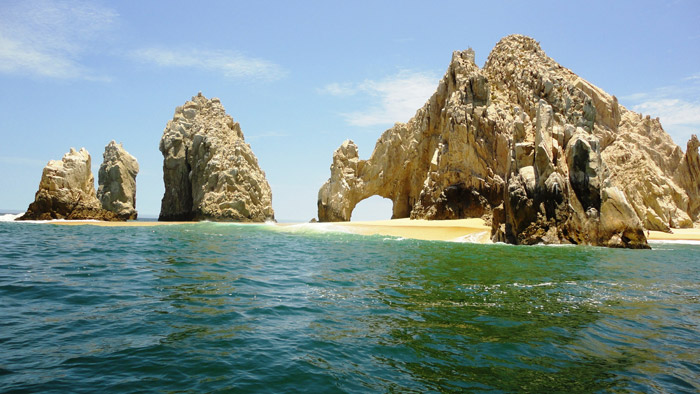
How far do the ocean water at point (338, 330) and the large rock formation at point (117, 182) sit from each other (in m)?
51.4

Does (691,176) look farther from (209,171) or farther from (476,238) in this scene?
(209,171)

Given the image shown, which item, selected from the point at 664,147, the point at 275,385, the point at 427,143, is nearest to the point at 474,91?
the point at 427,143

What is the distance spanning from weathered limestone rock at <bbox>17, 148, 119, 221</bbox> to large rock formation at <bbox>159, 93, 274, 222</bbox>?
42.4 feet

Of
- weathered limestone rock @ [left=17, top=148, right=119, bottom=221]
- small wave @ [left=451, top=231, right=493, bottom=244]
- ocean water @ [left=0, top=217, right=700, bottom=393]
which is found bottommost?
ocean water @ [left=0, top=217, right=700, bottom=393]

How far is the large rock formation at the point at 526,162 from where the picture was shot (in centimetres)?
2411

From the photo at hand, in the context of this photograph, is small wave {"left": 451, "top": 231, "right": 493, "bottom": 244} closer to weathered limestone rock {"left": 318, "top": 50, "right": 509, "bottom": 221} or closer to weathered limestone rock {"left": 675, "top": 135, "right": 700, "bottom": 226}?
weathered limestone rock {"left": 318, "top": 50, "right": 509, "bottom": 221}

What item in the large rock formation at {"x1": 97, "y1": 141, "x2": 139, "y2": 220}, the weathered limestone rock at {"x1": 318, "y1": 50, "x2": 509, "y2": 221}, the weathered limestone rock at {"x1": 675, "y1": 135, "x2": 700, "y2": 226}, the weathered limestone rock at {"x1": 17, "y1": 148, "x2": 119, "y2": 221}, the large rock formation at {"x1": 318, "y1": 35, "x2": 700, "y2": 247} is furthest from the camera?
the large rock formation at {"x1": 97, "y1": 141, "x2": 139, "y2": 220}

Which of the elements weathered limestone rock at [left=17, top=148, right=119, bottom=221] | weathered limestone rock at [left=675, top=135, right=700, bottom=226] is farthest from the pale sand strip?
weathered limestone rock at [left=17, top=148, right=119, bottom=221]

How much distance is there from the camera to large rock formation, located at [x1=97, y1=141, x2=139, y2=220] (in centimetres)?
5881

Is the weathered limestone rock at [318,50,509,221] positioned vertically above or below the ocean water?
above

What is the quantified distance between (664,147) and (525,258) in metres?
46.8

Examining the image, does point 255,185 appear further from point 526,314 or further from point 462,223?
point 526,314

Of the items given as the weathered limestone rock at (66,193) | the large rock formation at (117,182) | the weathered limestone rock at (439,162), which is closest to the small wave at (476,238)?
the weathered limestone rock at (439,162)

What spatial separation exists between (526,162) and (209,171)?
45.6 meters
